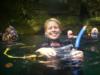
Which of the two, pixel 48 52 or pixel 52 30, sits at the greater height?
pixel 52 30

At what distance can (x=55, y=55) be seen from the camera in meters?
4.88

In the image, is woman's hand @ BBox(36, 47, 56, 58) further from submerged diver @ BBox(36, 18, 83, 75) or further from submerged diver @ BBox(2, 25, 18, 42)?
submerged diver @ BBox(2, 25, 18, 42)

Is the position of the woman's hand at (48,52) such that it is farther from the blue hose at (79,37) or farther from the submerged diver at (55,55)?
the blue hose at (79,37)

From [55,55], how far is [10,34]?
49cm

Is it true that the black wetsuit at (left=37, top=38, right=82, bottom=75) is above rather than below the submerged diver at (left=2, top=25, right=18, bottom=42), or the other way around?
below

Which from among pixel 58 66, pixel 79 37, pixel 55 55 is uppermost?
pixel 79 37

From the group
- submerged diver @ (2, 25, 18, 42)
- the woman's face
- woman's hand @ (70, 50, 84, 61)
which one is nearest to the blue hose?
woman's hand @ (70, 50, 84, 61)

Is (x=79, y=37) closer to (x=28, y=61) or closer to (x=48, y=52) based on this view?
(x=48, y=52)

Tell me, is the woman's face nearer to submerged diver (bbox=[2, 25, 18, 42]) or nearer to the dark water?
the dark water

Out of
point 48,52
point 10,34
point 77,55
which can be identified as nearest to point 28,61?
point 48,52

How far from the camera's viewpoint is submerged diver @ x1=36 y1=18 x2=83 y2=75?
4.86 m

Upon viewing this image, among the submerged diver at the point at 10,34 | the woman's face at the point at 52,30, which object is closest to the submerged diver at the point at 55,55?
the woman's face at the point at 52,30

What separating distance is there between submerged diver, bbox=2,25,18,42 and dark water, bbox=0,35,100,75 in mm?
49

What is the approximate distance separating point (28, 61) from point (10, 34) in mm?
321
